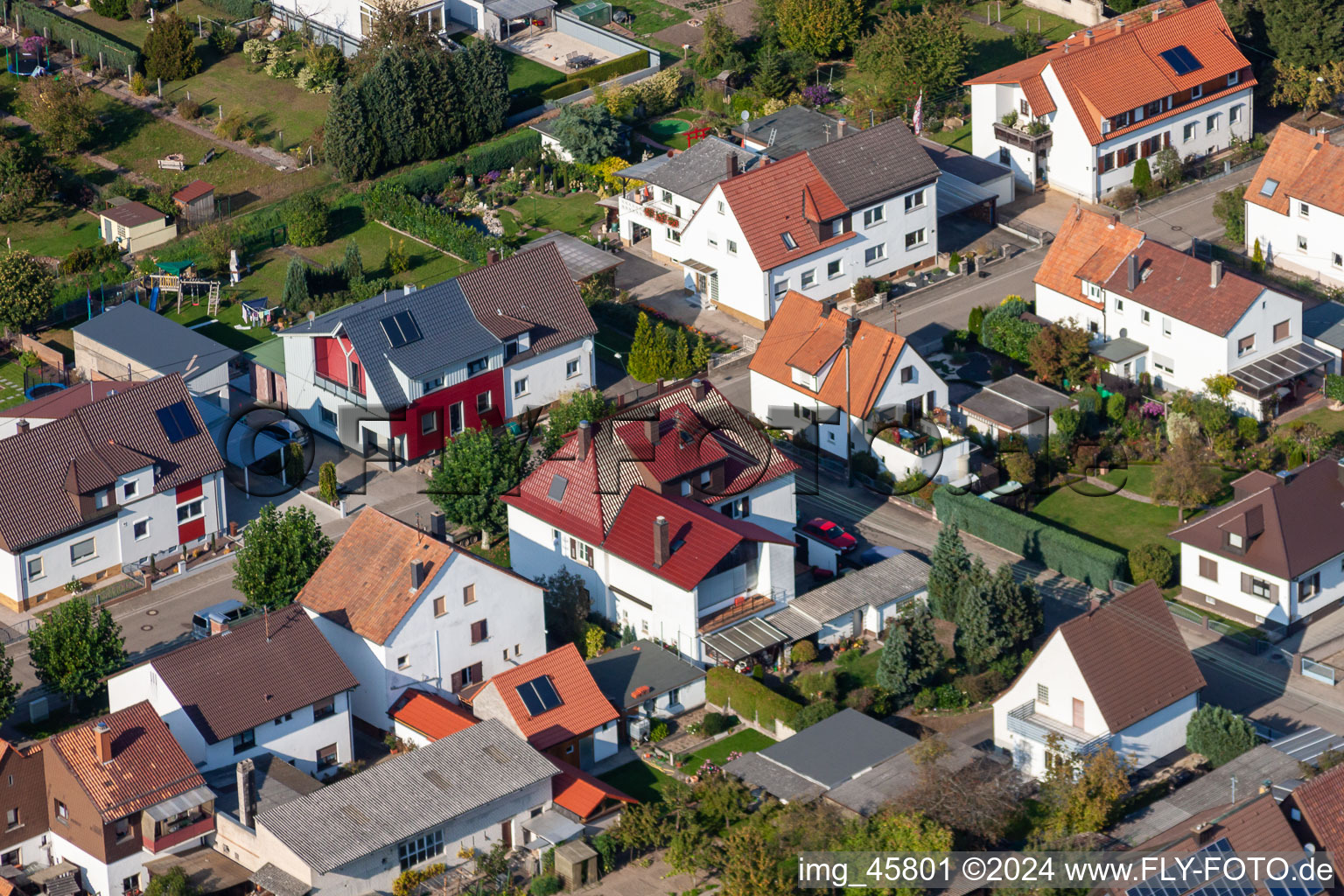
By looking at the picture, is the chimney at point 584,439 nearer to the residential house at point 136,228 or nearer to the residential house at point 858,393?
the residential house at point 858,393

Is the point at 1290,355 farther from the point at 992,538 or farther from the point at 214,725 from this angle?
the point at 214,725

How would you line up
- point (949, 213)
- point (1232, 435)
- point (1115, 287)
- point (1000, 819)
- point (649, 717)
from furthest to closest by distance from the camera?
point (949, 213)
point (1115, 287)
point (1232, 435)
point (649, 717)
point (1000, 819)

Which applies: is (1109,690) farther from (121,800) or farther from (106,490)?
(106,490)

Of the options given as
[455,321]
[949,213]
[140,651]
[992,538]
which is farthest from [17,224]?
[992,538]

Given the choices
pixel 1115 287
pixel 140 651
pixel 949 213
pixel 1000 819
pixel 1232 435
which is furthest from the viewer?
pixel 949 213

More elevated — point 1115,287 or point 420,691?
point 1115,287

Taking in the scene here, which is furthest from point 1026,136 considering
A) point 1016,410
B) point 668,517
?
point 668,517
